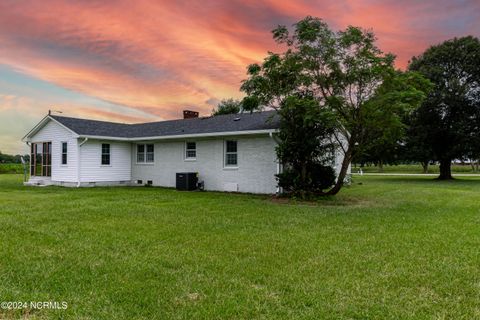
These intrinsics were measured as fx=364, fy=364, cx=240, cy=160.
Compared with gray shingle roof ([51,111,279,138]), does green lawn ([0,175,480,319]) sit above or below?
below

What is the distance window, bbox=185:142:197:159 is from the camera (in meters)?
19.2

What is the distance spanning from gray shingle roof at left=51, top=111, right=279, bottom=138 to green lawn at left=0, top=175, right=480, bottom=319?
335 inches

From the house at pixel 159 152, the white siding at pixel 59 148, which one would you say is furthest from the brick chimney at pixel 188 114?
the white siding at pixel 59 148

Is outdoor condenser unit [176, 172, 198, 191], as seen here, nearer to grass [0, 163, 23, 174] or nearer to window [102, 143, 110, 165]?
window [102, 143, 110, 165]

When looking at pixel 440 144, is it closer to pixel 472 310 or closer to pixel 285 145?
pixel 285 145

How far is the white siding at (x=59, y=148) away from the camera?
1956 centimetres

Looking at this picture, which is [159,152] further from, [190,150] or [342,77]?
[342,77]

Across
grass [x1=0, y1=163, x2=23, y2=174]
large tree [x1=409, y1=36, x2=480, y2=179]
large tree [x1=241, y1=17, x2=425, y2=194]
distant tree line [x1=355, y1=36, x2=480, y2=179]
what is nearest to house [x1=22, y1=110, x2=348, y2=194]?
large tree [x1=241, y1=17, x2=425, y2=194]

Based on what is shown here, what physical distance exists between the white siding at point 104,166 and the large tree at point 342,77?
1040 cm

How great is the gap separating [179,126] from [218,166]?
17.3 feet

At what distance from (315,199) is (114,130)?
1398 cm

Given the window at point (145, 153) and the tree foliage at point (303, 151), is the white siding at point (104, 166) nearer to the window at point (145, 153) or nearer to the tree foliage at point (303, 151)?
the window at point (145, 153)

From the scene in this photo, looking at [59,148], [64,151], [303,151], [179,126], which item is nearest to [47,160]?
[59,148]

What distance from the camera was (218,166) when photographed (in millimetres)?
18109
